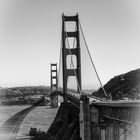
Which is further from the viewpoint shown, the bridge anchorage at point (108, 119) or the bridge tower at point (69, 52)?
the bridge tower at point (69, 52)

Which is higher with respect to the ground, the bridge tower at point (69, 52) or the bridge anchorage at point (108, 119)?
the bridge tower at point (69, 52)

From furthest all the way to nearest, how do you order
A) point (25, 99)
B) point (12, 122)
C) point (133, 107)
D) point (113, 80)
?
point (25, 99), point (113, 80), point (12, 122), point (133, 107)

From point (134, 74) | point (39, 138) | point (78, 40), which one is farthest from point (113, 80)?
point (39, 138)

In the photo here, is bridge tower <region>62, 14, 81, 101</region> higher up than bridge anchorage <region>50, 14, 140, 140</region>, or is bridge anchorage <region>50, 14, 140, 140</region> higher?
bridge tower <region>62, 14, 81, 101</region>

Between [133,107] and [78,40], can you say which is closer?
[133,107]

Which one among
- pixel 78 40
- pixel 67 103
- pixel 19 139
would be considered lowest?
pixel 19 139

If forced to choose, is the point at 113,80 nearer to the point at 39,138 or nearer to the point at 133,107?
the point at 39,138

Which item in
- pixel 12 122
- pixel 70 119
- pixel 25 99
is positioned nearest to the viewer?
pixel 70 119

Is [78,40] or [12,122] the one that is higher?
[78,40]

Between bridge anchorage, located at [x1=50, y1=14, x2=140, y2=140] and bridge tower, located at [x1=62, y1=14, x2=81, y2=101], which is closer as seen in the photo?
bridge anchorage, located at [x1=50, y1=14, x2=140, y2=140]

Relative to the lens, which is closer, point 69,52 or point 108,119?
point 108,119

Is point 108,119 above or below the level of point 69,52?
below
